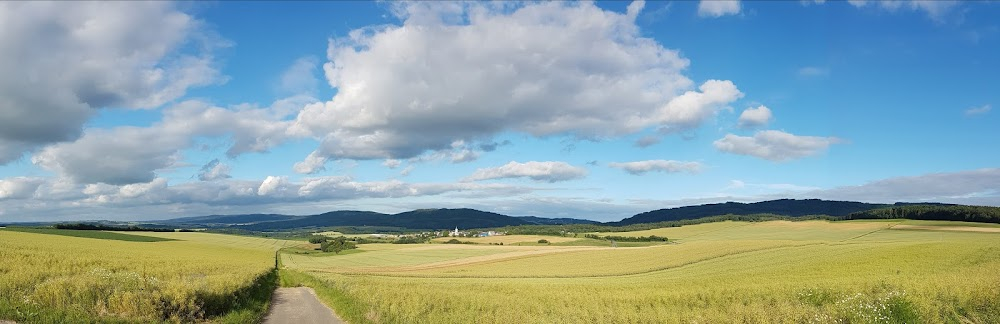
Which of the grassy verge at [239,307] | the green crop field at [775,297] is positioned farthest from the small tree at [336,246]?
the grassy verge at [239,307]

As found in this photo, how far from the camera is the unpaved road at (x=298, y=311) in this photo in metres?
19.9

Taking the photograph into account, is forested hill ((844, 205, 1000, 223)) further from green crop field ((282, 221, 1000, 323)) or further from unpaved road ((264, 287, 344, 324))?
unpaved road ((264, 287, 344, 324))

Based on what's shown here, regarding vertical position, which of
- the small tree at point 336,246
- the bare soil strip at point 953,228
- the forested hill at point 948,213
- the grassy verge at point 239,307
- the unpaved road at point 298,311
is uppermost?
the forested hill at point 948,213

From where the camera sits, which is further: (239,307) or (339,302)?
(339,302)

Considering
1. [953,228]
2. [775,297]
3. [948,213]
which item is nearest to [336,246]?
[953,228]

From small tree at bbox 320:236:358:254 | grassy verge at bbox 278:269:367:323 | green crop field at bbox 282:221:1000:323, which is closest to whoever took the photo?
green crop field at bbox 282:221:1000:323

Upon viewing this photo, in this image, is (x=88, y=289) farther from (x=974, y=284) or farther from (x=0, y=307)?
(x=974, y=284)

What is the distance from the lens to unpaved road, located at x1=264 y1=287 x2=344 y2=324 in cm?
1992

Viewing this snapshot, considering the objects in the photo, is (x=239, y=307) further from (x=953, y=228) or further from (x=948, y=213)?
(x=948, y=213)

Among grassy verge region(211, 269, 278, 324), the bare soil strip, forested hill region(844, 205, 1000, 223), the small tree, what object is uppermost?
forested hill region(844, 205, 1000, 223)

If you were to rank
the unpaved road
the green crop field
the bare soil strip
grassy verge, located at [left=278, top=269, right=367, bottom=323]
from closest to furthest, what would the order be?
the green crop field, grassy verge, located at [left=278, top=269, right=367, bottom=323], the unpaved road, the bare soil strip

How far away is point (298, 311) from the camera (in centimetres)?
2273

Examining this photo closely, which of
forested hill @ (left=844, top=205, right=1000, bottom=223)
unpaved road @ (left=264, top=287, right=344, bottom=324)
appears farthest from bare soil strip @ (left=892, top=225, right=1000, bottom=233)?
unpaved road @ (left=264, top=287, right=344, bottom=324)

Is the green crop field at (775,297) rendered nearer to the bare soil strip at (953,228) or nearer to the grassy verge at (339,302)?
the grassy verge at (339,302)
